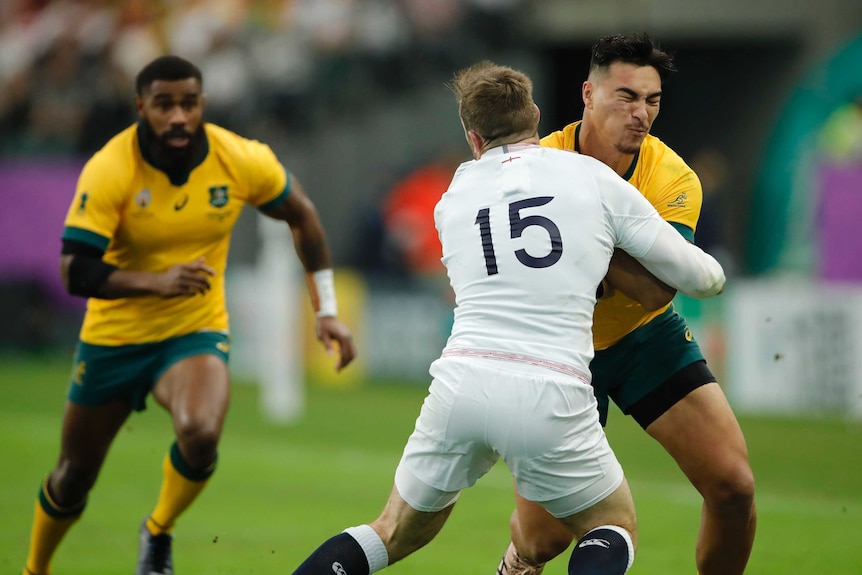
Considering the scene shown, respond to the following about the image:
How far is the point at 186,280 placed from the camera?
5965 millimetres

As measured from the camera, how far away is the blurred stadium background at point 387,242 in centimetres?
917

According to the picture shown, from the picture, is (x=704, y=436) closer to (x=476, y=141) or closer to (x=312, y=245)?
(x=476, y=141)

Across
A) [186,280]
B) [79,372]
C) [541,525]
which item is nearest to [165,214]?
[186,280]

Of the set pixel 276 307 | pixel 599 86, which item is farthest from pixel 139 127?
pixel 276 307

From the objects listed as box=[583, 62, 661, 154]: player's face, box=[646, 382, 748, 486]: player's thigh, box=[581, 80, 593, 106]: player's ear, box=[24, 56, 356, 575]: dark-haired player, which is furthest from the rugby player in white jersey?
box=[24, 56, 356, 575]: dark-haired player

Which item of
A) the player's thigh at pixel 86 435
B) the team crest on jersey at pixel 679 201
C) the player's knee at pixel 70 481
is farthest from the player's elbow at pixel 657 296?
the player's knee at pixel 70 481

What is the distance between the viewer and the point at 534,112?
4.76 m

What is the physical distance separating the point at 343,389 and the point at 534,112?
1144cm

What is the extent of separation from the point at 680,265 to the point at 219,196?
2981 mm

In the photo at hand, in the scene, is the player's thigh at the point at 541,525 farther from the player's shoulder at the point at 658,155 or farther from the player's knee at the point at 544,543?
the player's shoulder at the point at 658,155

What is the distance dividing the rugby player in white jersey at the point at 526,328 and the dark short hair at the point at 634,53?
61cm

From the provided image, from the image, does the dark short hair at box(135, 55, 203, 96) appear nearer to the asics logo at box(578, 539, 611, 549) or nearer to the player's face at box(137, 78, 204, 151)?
the player's face at box(137, 78, 204, 151)

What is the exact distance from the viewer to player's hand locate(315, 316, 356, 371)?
6.95 m

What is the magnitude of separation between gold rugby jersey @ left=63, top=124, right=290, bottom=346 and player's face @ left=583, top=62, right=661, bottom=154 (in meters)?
2.30
